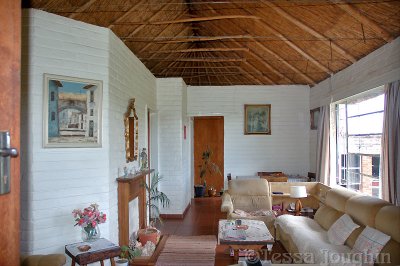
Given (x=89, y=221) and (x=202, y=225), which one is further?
(x=202, y=225)

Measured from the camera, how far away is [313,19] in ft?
17.8

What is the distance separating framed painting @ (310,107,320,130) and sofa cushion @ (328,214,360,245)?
171 inches

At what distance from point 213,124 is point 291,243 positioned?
5.95 metres

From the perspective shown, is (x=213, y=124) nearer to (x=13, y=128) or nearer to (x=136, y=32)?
(x=136, y=32)

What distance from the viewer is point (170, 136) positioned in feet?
26.1

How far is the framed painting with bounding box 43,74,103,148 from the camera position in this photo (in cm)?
398

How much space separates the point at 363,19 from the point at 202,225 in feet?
15.3

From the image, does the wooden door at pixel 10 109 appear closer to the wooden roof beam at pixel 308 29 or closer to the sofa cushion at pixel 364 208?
the sofa cushion at pixel 364 208

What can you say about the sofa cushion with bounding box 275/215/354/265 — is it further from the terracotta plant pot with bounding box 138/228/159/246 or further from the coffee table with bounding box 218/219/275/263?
the terracotta plant pot with bounding box 138/228/159/246

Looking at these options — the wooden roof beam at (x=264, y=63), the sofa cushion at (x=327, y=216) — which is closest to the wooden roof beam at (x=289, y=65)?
the wooden roof beam at (x=264, y=63)

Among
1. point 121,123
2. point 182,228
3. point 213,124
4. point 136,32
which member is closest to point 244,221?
point 182,228

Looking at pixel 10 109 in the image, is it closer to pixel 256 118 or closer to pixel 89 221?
pixel 89 221

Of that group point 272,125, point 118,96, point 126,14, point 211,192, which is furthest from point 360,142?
point 211,192

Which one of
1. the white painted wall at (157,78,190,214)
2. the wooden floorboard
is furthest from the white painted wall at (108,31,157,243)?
the white painted wall at (157,78,190,214)
